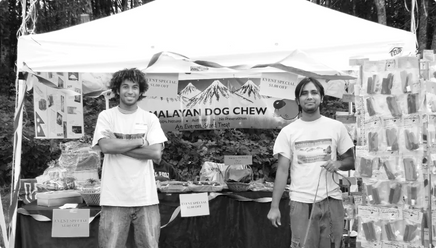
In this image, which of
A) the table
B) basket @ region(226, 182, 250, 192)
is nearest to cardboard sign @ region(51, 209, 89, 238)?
the table

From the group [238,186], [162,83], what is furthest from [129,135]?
[238,186]

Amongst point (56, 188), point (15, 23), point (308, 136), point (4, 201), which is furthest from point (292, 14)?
point (15, 23)

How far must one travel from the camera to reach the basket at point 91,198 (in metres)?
4.08

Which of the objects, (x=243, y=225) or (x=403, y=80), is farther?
(x=243, y=225)

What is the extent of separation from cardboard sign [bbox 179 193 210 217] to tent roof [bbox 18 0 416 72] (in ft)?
4.20

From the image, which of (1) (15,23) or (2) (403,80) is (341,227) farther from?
(1) (15,23)

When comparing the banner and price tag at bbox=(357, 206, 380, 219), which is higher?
the banner

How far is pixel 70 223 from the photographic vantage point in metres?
4.04

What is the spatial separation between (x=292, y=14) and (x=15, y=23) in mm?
11452

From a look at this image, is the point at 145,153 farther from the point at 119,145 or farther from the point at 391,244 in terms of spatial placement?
the point at 391,244

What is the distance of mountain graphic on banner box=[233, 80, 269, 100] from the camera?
622 cm

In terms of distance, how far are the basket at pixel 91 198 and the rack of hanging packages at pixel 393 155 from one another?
2.11 m

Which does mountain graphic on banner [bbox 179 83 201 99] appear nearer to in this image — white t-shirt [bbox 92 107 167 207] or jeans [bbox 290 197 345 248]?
white t-shirt [bbox 92 107 167 207]

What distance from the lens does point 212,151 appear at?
8.52 m
